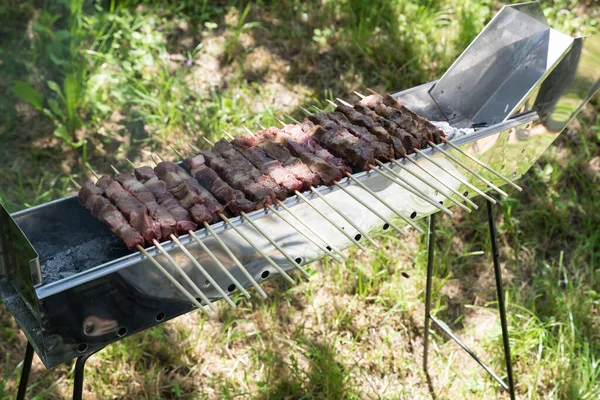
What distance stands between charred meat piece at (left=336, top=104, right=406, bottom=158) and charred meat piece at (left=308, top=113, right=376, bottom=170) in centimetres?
11

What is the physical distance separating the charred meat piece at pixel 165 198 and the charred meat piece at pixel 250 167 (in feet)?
1.08

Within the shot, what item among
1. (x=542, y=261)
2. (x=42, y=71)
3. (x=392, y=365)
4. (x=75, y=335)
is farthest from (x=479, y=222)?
(x=42, y=71)

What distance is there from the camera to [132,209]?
2.52m

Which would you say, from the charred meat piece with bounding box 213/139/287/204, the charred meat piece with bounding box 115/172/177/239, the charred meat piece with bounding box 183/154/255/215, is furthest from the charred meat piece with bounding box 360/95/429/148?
the charred meat piece with bounding box 115/172/177/239

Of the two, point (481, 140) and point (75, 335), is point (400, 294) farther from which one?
point (75, 335)

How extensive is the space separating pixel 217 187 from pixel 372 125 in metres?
0.88

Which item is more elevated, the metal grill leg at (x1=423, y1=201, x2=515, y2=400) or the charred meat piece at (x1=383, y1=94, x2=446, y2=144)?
the charred meat piece at (x1=383, y1=94, x2=446, y2=144)

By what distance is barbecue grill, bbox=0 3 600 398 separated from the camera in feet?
7.27

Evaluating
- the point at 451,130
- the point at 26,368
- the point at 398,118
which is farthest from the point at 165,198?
the point at 451,130

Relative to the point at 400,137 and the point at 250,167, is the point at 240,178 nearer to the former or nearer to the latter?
the point at 250,167

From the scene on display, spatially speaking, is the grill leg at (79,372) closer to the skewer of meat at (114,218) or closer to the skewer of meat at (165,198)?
the skewer of meat at (114,218)

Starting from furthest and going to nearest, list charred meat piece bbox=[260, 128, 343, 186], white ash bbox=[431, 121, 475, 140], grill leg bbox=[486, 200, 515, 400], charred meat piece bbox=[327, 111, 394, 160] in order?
grill leg bbox=[486, 200, 515, 400]
white ash bbox=[431, 121, 475, 140]
charred meat piece bbox=[327, 111, 394, 160]
charred meat piece bbox=[260, 128, 343, 186]

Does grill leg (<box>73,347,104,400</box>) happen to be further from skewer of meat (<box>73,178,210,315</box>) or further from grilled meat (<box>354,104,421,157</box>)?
grilled meat (<box>354,104,421,157</box>)

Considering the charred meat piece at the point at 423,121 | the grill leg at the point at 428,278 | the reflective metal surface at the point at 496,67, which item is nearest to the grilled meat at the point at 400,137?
the charred meat piece at the point at 423,121
